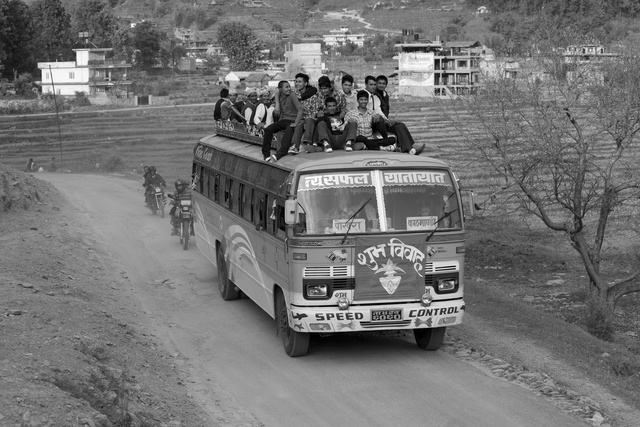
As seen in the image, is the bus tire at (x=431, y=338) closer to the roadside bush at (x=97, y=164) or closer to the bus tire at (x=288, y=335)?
the bus tire at (x=288, y=335)

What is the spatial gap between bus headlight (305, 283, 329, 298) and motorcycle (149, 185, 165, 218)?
17.9m

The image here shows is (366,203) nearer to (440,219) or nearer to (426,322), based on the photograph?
(440,219)

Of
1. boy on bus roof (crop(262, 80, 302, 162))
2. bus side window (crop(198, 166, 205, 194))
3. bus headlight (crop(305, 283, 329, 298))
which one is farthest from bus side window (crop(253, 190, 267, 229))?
bus side window (crop(198, 166, 205, 194))

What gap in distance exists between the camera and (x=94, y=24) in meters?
158

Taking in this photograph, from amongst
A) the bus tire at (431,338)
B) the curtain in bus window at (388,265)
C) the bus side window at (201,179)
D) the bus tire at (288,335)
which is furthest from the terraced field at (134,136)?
the curtain in bus window at (388,265)

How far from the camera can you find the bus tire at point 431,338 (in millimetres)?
13828

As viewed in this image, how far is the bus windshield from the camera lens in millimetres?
13070

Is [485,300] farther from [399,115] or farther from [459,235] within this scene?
[399,115]

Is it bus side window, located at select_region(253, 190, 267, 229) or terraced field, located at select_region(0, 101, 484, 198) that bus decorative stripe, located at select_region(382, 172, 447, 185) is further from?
terraced field, located at select_region(0, 101, 484, 198)

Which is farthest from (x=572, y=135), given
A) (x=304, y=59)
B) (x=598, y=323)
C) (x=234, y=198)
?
Result: (x=304, y=59)

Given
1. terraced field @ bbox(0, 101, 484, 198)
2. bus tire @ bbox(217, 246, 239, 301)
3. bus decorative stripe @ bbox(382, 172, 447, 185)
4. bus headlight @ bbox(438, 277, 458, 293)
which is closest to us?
bus decorative stripe @ bbox(382, 172, 447, 185)

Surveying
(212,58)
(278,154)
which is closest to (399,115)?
(278,154)

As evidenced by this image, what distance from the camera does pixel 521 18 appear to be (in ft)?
563

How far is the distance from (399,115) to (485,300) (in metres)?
64.8
